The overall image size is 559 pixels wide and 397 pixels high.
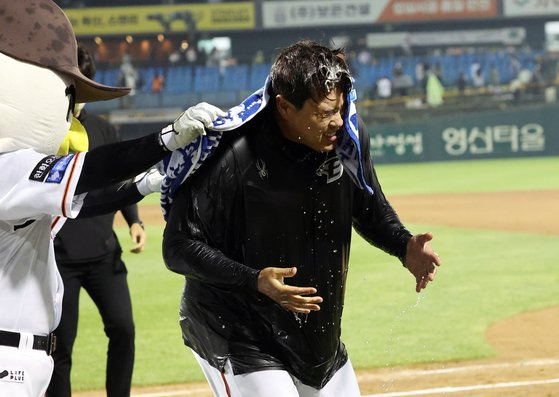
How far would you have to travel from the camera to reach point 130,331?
6.13 metres

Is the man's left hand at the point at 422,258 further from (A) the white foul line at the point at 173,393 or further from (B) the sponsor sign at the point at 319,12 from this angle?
(B) the sponsor sign at the point at 319,12

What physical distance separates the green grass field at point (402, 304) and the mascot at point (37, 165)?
4686 millimetres

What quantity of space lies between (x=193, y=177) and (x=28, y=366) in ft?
3.08

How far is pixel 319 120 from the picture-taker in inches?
144

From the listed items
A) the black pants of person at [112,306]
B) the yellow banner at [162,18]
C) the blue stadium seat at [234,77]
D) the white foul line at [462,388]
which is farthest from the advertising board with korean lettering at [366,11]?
the black pants of person at [112,306]

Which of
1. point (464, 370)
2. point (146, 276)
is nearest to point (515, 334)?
point (464, 370)

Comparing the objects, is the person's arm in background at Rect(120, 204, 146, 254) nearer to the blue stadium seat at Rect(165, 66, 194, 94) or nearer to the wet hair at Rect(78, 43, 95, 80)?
the wet hair at Rect(78, 43, 95, 80)

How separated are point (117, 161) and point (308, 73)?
0.83 meters

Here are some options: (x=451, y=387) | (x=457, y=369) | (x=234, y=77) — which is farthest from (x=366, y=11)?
(x=451, y=387)

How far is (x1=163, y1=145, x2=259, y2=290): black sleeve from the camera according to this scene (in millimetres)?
3662

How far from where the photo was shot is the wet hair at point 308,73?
3.63 metres

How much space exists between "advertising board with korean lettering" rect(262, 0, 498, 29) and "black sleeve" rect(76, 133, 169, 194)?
4268cm

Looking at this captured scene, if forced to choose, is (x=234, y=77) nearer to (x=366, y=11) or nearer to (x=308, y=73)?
(x=366, y=11)

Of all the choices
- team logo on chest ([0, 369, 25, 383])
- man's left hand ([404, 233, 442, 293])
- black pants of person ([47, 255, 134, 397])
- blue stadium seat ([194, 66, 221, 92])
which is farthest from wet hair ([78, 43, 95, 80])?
blue stadium seat ([194, 66, 221, 92])
